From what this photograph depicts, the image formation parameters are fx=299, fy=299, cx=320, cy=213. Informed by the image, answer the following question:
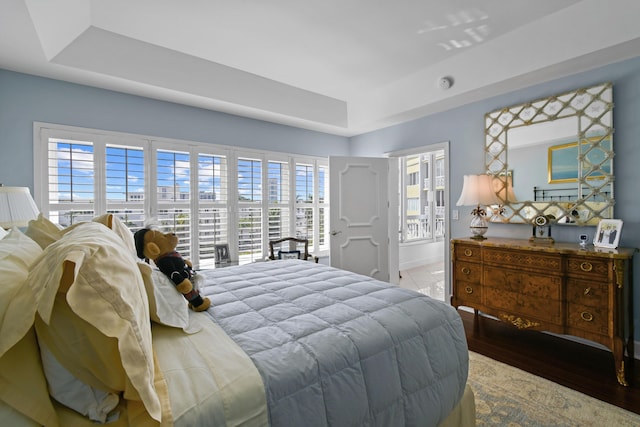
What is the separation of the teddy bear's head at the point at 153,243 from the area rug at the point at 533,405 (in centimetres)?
204

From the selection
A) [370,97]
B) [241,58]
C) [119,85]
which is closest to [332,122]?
[370,97]

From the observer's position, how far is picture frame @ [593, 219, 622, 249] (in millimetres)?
2374

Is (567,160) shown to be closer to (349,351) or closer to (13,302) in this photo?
(349,351)

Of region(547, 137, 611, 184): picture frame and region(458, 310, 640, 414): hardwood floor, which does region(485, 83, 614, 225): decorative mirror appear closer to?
region(547, 137, 611, 184): picture frame

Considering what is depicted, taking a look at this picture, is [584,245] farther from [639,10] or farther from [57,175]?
[57,175]

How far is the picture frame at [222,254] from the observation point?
12.1 feet

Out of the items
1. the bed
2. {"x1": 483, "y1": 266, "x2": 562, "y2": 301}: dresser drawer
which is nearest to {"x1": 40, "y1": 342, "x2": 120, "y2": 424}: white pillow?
the bed

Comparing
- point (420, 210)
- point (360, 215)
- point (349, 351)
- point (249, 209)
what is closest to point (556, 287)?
point (349, 351)

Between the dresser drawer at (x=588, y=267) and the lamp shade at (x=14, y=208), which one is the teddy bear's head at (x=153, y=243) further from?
the dresser drawer at (x=588, y=267)

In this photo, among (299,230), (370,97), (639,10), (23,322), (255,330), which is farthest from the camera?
(299,230)

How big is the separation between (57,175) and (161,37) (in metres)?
1.65

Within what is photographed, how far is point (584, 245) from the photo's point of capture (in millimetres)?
2477

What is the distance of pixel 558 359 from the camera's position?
2.49 metres

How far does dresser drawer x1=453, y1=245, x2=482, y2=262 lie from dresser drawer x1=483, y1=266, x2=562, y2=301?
0.45 ft
